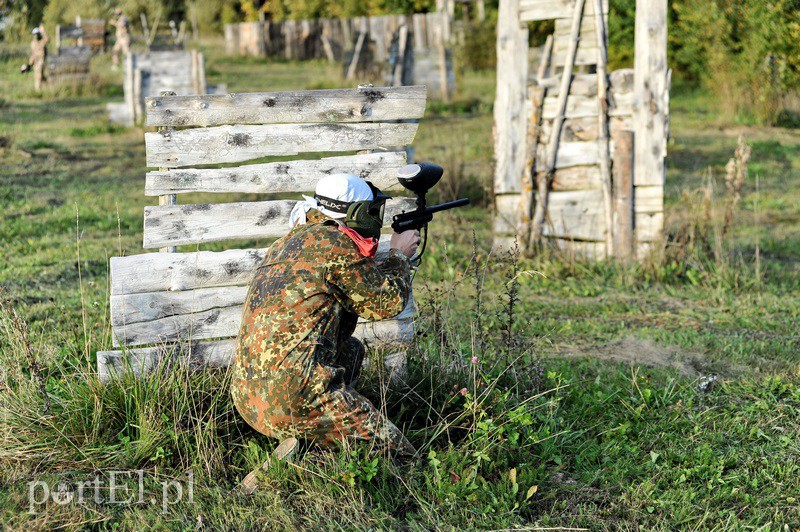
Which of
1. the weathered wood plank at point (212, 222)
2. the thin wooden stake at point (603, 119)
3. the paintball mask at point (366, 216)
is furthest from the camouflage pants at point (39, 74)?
the paintball mask at point (366, 216)

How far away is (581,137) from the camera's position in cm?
871

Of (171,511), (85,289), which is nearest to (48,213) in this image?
(85,289)

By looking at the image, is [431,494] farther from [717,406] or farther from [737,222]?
[737,222]

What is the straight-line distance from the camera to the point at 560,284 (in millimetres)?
8258

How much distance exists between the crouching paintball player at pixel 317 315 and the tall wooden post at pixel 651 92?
4.95 metres

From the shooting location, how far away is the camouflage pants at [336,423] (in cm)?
406

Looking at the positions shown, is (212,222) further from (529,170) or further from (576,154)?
(576,154)

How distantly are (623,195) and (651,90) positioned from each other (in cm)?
107

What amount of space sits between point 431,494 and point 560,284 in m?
4.40

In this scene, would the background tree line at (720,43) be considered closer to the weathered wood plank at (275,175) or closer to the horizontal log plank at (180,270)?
the weathered wood plank at (275,175)

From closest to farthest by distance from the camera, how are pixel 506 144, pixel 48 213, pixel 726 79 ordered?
pixel 506 144 < pixel 48 213 < pixel 726 79

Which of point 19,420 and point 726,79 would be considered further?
point 726,79

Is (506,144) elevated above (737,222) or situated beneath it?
elevated above

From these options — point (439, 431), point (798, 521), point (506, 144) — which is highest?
point (506, 144)
